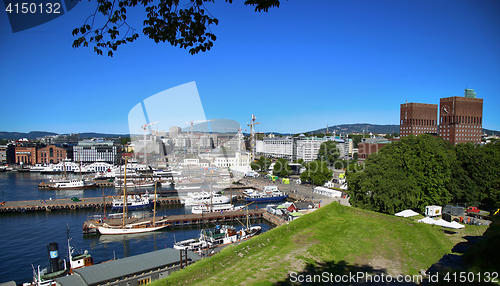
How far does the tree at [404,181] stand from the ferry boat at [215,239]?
21.9 ft

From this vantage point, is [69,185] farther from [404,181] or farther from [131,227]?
[404,181]

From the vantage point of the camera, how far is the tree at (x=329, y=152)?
52.8m

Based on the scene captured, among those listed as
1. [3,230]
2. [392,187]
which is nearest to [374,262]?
[392,187]

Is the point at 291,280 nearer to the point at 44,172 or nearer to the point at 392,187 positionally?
the point at 392,187

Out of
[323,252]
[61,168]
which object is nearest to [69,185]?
[61,168]

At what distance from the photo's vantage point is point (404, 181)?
49.5 feet

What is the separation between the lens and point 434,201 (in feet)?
52.3

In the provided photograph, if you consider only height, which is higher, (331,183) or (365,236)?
(365,236)

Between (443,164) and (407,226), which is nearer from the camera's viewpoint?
(407,226)

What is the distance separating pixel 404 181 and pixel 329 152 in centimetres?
3985

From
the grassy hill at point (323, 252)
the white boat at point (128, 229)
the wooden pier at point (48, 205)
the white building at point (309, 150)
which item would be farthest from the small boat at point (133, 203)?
the white building at point (309, 150)

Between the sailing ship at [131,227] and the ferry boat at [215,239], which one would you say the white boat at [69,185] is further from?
the ferry boat at [215,239]

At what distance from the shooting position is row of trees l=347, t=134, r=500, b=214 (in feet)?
49.4

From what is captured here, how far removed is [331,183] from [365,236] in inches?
1031
